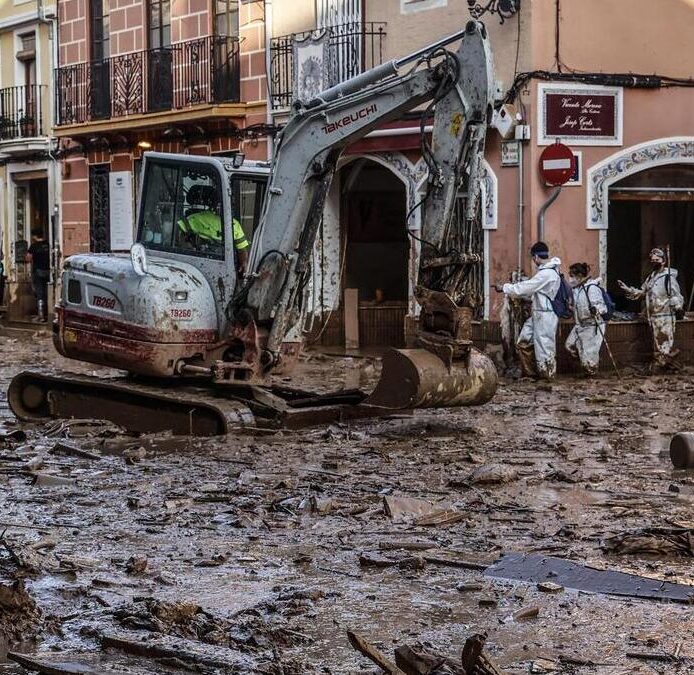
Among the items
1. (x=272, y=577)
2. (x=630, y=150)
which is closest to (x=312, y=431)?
(x=272, y=577)

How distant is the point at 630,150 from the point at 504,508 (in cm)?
1236

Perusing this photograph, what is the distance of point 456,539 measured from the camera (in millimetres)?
8406

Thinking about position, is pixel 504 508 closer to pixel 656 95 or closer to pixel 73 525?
pixel 73 525

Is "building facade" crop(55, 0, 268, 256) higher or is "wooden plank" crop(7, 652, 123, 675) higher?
"building facade" crop(55, 0, 268, 256)

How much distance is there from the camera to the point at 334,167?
43.4 ft

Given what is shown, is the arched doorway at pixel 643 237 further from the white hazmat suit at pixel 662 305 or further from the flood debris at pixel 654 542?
the flood debris at pixel 654 542

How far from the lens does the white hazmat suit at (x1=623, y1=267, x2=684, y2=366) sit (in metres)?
19.2

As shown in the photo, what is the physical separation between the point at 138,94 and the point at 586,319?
1188cm

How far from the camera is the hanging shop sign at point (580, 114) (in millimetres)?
20312

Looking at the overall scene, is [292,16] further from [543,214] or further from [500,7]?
[543,214]

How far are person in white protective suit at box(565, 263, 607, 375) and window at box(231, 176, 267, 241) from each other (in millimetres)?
6241

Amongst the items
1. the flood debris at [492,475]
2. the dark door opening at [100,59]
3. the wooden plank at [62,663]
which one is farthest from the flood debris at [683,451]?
the dark door opening at [100,59]

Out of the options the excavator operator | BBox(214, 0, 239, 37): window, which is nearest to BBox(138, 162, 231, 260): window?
the excavator operator

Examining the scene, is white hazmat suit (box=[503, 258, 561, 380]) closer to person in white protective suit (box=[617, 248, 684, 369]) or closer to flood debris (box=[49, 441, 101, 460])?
person in white protective suit (box=[617, 248, 684, 369])
